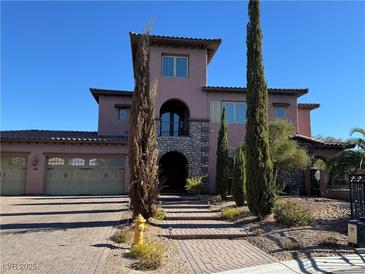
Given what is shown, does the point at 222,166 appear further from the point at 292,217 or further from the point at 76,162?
the point at 292,217

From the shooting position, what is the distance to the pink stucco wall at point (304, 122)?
28.0 metres

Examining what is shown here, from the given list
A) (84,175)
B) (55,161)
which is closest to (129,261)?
(84,175)

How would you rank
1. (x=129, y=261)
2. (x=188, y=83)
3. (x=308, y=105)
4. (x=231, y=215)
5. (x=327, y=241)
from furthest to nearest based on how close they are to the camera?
(x=308, y=105) → (x=188, y=83) → (x=231, y=215) → (x=327, y=241) → (x=129, y=261)

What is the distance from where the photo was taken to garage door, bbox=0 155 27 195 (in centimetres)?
2250

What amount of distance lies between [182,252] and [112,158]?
16.1 meters

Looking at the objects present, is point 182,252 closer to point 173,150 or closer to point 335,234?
point 335,234

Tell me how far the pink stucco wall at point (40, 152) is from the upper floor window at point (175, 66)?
6166 millimetres

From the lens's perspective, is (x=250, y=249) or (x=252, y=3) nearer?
(x=250, y=249)

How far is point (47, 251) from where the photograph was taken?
752 cm

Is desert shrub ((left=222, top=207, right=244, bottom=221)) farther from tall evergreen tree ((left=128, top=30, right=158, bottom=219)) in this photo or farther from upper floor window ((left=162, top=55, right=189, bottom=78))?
upper floor window ((left=162, top=55, right=189, bottom=78))

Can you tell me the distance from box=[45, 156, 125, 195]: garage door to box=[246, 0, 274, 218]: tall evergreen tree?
13000 mm

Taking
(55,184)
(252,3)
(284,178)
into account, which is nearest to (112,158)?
(55,184)

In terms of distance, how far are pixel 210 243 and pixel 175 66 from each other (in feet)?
54.4

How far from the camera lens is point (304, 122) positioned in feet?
92.6
